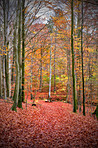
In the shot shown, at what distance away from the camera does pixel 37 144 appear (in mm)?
3688

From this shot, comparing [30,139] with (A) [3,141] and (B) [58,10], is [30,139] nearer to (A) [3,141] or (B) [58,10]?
(A) [3,141]

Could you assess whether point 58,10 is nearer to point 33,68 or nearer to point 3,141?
point 33,68

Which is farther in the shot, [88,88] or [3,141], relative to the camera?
[88,88]

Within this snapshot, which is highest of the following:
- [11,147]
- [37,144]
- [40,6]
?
[40,6]

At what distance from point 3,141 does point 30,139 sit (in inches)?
41.8

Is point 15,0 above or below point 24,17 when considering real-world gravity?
above

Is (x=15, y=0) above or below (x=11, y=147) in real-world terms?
above

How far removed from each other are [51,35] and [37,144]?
13129 millimetres

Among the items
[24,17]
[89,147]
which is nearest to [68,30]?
[24,17]

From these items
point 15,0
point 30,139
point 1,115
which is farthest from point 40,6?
point 30,139

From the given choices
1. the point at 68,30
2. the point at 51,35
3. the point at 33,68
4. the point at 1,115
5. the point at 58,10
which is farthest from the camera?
the point at 51,35

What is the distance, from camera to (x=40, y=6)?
7055mm

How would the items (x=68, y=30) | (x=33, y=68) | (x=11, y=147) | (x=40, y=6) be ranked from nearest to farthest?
(x=11, y=147)
(x=40, y=6)
(x=68, y=30)
(x=33, y=68)

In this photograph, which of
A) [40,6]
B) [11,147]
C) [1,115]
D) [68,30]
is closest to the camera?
[11,147]
